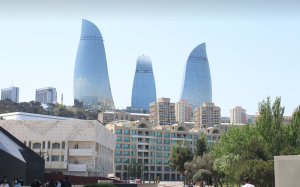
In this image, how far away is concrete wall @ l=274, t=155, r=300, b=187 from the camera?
22391 millimetres

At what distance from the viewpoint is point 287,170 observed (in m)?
22.7

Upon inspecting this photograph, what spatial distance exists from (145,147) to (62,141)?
5586 centimetres

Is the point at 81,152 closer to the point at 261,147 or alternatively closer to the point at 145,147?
the point at 261,147

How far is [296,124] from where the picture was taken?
52.2 meters

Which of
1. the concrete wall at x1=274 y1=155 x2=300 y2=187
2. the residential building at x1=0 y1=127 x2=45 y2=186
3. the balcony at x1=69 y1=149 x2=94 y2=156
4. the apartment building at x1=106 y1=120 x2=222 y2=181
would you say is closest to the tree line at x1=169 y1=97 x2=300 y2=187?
the balcony at x1=69 y1=149 x2=94 y2=156

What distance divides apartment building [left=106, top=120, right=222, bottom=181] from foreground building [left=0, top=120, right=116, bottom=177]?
144ft

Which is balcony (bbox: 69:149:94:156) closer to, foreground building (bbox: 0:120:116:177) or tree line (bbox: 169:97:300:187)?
foreground building (bbox: 0:120:116:177)

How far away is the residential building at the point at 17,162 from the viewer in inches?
1571

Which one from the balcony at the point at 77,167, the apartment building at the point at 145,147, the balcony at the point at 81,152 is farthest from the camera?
the apartment building at the point at 145,147

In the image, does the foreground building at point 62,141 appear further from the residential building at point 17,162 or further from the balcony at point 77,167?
the residential building at point 17,162

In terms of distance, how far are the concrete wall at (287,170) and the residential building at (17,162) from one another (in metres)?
27.2

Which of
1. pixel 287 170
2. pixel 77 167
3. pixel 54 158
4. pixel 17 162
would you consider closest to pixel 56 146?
pixel 54 158

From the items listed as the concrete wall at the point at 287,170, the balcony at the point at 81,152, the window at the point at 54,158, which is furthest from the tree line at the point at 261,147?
the window at the point at 54,158

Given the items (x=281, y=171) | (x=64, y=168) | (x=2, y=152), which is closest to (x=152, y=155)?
(x=64, y=168)
